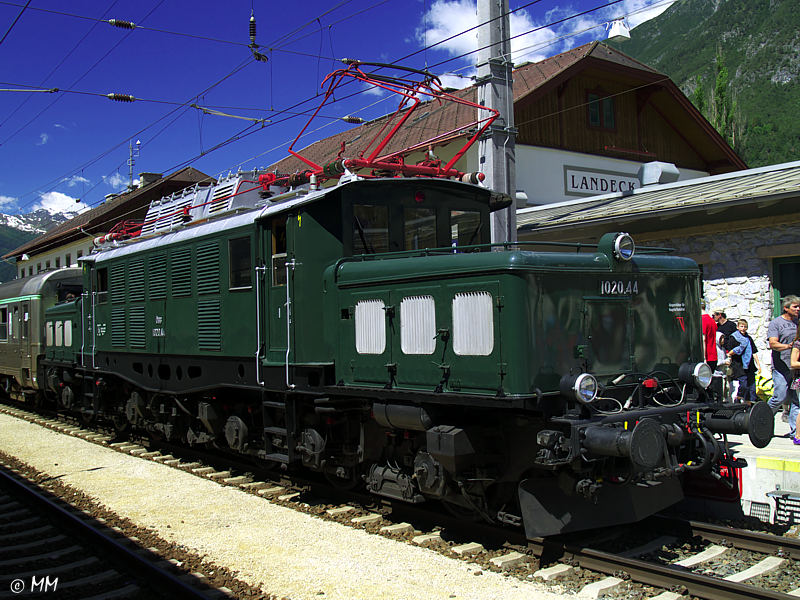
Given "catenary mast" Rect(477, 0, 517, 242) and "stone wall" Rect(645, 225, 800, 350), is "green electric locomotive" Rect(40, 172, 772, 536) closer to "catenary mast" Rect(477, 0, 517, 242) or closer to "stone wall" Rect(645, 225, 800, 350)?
"catenary mast" Rect(477, 0, 517, 242)

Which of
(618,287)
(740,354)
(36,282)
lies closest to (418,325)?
(618,287)

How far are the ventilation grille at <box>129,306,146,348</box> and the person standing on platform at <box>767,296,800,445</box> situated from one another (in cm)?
865

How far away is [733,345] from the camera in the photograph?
10.2 metres

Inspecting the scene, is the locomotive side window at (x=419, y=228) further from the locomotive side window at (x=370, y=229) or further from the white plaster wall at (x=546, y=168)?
the white plaster wall at (x=546, y=168)

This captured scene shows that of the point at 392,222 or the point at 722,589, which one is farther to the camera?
the point at 392,222

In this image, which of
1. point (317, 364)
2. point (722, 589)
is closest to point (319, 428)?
point (317, 364)

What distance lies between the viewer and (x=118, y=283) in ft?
37.9

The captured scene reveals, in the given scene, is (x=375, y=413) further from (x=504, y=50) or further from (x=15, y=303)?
(x=15, y=303)

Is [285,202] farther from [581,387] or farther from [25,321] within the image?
[25,321]

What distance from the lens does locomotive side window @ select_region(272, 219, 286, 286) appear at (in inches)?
308

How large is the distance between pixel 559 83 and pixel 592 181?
328cm

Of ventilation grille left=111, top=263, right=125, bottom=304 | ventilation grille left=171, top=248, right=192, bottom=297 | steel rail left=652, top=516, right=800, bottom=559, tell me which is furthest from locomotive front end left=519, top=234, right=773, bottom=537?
ventilation grille left=111, top=263, right=125, bottom=304

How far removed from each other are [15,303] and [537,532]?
15355 mm

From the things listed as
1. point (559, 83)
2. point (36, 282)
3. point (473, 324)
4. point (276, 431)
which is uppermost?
point (559, 83)
